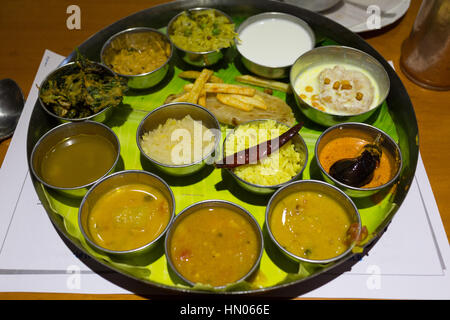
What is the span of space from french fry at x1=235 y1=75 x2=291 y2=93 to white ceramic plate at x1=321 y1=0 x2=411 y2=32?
1092 mm

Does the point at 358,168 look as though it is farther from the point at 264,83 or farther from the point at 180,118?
the point at 180,118

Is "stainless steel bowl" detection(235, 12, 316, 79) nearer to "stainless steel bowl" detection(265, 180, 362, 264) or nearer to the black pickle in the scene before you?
the black pickle

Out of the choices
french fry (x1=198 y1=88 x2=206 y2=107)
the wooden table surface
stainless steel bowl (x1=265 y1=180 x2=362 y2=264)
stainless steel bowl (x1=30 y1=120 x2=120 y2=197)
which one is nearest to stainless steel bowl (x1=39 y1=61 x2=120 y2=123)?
stainless steel bowl (x1=30 y1=120 x2=120 y2=197)

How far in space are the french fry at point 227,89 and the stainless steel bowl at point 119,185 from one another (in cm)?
106

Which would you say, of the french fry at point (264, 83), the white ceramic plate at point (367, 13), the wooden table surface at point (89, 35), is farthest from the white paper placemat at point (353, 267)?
the white ceramic plate at point (367, 13)

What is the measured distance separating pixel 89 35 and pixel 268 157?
104 inches

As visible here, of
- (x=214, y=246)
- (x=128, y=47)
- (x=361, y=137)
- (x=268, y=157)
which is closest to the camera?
(x=214, y=246)

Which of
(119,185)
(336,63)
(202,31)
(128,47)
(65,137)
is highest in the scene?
(202,31)

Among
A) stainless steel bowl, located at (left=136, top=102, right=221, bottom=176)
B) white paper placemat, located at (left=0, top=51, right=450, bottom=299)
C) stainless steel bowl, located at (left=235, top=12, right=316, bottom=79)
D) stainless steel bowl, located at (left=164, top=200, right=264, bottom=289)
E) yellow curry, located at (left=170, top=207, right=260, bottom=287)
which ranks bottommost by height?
white paper placemat, located at (left=0, top=51, right=450, bottom=299)

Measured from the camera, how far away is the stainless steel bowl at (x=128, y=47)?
3.34 metres

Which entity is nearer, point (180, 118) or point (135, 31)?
point (180, 118)

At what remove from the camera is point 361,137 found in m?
3.01

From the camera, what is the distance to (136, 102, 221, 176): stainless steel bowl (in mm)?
2885

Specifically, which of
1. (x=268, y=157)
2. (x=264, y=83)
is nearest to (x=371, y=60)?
(x=264, y=83)
